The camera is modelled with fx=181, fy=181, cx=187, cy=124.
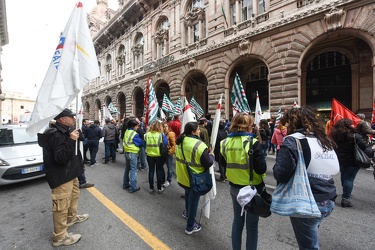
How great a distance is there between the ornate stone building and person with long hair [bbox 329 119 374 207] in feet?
25.1

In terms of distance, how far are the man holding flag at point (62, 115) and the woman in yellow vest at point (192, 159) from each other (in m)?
1.51

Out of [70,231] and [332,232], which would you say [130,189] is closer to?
[70,231]

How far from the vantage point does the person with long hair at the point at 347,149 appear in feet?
11.2

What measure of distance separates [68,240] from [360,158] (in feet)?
16.2

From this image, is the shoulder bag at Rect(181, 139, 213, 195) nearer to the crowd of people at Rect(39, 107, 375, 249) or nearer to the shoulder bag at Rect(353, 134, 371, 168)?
the crowd of people at Rect(39, 107, 375, 249)

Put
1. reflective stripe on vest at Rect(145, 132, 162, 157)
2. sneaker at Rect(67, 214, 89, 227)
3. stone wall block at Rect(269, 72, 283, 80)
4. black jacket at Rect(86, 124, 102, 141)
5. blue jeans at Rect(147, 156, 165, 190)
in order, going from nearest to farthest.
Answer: sneaker at Rect(67, 214, 89, 227) → reflective stripe on vest at Rect(145, 132, 162, 157) → blue jeans at Rect(147, 156, 165, 190) → black jacket at Rect(86, 124, 102, 141) → stone wall block at Rect(269, 72, 283, 80)

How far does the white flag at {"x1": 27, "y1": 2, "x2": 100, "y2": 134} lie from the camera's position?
2.40 metres

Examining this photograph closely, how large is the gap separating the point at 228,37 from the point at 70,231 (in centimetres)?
1416

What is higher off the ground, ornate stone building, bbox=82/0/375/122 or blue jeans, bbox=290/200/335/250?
ornate stone building, bbox=82/0/375/122

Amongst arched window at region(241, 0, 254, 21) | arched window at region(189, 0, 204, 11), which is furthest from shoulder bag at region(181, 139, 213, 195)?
arched window at region(189, 0, 204, 11)

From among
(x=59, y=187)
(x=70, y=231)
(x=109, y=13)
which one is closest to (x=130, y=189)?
(x=70, y=231)

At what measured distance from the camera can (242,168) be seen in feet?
6.82

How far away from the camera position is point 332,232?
8.93ft

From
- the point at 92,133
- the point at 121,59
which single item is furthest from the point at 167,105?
the point at 121,59
